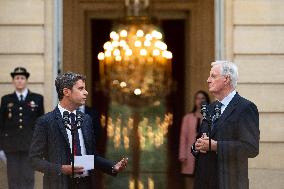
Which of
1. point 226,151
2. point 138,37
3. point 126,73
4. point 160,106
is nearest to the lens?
point 226,151

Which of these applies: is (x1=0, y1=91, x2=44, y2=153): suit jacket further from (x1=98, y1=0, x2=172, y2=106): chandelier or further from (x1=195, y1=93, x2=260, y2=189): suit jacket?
(x1=195, y1=93, x2=260, y2=189): suit jacket

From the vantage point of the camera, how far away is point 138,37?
54.9ft

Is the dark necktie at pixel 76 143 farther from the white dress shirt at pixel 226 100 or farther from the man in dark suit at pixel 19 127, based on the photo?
the man in dark suit at pixel 19 127

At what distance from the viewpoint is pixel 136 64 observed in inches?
701

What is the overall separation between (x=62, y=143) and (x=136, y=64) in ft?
37.2

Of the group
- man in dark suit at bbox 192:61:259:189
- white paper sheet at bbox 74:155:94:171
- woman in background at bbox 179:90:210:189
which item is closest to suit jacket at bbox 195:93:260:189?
man in dark suit at bbox 192:61:259:189

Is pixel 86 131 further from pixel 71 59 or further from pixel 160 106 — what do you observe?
pixel 160 106

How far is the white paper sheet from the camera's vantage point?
6.45 metres

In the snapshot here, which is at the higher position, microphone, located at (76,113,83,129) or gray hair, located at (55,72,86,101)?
gray hair, located at (55,72,86,101)

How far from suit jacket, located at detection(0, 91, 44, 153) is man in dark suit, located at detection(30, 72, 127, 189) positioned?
511 cm

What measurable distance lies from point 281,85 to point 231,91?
19.5 ft

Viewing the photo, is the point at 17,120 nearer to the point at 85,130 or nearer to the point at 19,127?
the point at 19,127

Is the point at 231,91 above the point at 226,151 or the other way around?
above

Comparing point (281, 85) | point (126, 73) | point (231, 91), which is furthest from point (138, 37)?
point (231, 91)
